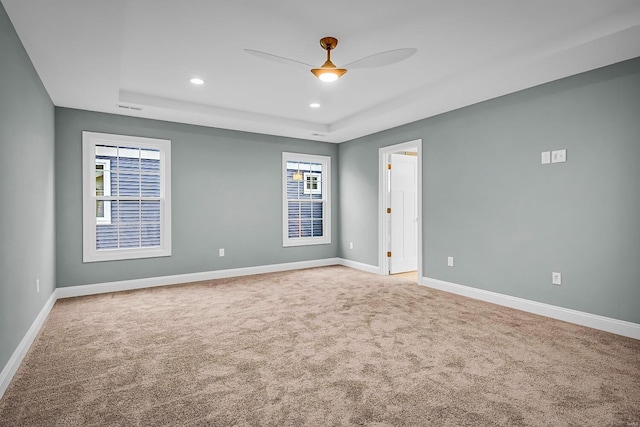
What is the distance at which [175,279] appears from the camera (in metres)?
5.38

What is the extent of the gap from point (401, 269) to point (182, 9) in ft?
16.4

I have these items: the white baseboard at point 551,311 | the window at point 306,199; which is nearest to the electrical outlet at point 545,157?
the white baseboard at point 551,311

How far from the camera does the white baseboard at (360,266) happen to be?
6.18m

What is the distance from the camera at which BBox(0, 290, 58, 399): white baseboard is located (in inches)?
88.5

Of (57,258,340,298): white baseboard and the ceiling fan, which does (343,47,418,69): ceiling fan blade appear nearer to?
the ceiling fan

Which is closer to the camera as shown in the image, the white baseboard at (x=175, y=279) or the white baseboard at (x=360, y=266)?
the white baseboard at (x=175, y=279)

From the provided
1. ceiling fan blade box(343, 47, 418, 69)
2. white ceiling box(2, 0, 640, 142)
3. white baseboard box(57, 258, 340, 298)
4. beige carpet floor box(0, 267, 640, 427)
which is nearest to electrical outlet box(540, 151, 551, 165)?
white ceiling box(2, 0, 640, 142)

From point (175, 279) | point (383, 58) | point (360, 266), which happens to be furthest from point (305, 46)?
point (360, 266)

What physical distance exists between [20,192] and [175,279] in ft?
9.25

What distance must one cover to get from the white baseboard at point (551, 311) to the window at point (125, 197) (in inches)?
166

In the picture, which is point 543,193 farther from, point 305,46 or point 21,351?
point 21,351

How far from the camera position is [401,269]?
618cm

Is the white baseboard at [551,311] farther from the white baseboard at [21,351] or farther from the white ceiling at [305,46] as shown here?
the white baseboard at [21,351]

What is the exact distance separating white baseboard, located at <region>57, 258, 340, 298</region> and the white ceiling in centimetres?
239
